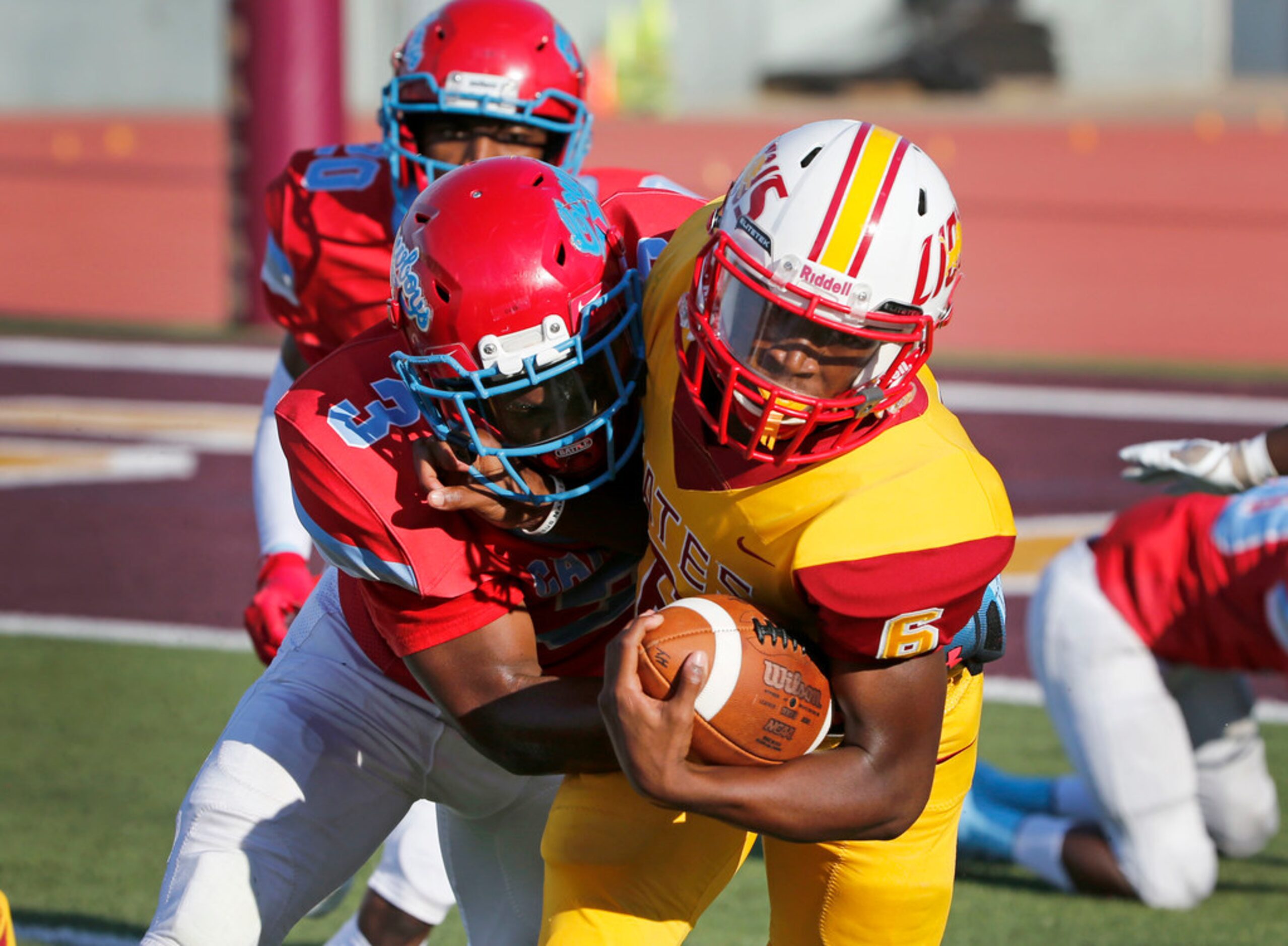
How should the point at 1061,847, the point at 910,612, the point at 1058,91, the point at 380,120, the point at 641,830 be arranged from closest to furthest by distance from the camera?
the point at 910,612
the point at 641,830
the point at 380,120
the point at 1061,847
the point at 1058,91

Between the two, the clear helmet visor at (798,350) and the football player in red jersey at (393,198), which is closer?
the clear helmet visor at (798,350)

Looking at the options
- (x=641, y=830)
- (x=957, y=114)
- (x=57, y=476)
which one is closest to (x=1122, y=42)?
(x=957, y=114)

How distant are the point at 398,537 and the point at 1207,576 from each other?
240 cm

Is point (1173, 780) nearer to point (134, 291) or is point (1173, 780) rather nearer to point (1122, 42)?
point (134, 291)

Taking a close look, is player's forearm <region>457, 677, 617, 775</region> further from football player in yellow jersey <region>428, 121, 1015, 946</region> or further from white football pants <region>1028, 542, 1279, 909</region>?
white football pants <region>1028, 542, 1279, 909</region>

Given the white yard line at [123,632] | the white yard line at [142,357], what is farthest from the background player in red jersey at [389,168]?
the white yard line at [142,357]

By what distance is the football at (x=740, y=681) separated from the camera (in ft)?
7.37

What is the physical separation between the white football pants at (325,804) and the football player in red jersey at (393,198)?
352 mm

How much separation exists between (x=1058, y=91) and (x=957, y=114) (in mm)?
3292

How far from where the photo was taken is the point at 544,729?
8.18ft

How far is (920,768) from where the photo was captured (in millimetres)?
2285

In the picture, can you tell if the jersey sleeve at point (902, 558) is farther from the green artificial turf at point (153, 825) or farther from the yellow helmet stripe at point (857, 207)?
the green artificial turf at point (153, 825)

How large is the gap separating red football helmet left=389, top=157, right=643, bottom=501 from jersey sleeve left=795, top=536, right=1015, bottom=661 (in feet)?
1.56

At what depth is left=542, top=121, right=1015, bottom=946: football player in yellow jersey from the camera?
2.24 meters
